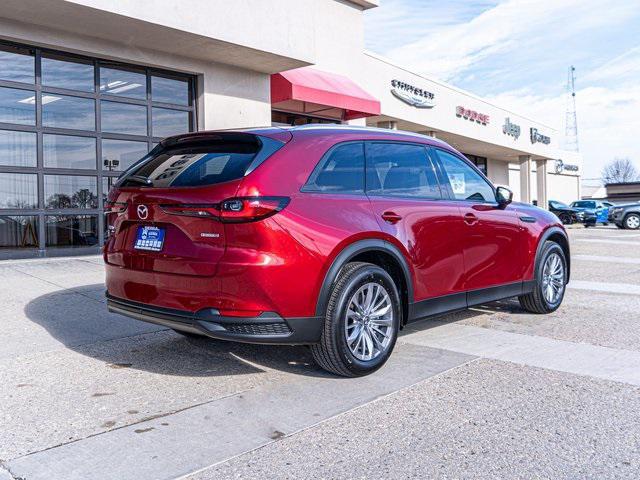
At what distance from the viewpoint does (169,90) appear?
12.9 metres

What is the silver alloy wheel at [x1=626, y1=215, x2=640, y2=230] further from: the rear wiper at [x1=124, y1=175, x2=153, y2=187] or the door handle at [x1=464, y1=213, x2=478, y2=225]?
the rear wiper at [x1=124, y1=175, x2=153, y2=187]

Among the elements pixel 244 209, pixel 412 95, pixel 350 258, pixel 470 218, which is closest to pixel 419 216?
pixel 470 218

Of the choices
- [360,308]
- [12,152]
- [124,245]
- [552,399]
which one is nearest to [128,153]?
[12,152]

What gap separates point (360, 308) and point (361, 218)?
65 cm

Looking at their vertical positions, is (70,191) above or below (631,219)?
above

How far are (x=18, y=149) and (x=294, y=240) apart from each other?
881cm

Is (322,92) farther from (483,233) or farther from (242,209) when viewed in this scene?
(242,209)

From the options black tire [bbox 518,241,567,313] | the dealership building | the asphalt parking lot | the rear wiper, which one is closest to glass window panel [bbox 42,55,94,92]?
the dealership building

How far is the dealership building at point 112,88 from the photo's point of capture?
10383 millimetres

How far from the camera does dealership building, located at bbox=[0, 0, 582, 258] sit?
10383mm

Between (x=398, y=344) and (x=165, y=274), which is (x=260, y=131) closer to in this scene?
(x=165, y=274)

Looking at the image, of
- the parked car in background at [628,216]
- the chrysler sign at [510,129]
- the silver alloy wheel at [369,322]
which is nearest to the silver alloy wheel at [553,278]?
the silver alloy wheel at [369,322]

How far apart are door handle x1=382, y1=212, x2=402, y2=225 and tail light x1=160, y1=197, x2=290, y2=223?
39.1 inches

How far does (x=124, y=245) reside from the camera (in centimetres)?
425
